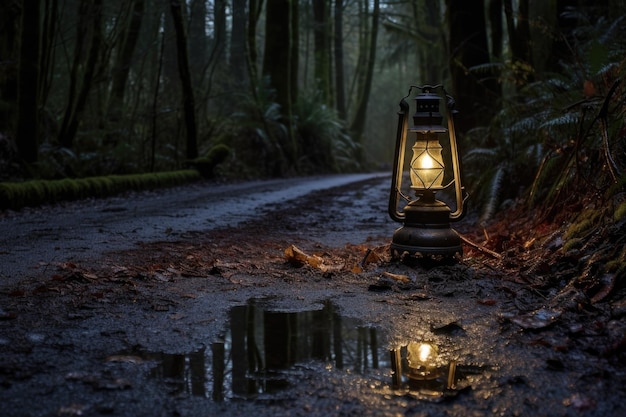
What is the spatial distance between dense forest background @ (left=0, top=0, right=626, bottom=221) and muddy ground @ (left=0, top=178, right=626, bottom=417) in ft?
5.00

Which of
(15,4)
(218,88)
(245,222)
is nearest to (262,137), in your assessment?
(218,88)

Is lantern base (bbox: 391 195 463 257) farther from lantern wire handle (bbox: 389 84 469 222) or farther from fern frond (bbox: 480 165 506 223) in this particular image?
fern frond (bbox: 480 165 506 223)

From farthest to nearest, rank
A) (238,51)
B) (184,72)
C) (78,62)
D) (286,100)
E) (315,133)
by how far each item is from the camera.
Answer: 1. (238,51)
2. (315,133)
3. (286,100)
4. (184,72)
5. (78,62)

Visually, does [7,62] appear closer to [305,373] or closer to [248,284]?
[248,284]

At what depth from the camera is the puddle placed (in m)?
2.14

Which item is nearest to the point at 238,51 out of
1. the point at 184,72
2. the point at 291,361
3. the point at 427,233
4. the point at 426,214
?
the point at 184,72

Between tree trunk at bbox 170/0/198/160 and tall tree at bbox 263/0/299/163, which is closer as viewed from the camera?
tree trunk at bbox 170/0/198/160

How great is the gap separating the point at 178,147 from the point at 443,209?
41.7ft

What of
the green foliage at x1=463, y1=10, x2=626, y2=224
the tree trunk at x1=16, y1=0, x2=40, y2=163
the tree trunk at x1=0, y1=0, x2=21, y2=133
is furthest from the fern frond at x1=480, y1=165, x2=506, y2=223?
the tree trunk at x1=0, y1=0, x2=21, y2=133

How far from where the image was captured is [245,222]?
7.40 m

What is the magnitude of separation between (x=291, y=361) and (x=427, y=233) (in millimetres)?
2150

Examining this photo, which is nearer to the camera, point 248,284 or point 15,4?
point 248,284

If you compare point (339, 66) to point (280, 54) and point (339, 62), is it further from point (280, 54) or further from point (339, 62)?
point (280, 54)

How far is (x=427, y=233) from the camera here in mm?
4324
